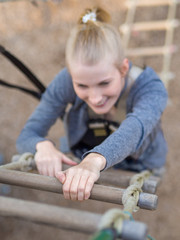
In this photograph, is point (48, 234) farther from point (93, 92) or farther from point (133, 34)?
point (133, 34)

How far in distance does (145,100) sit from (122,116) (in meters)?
0.15

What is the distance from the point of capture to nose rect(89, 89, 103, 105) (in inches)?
31.5

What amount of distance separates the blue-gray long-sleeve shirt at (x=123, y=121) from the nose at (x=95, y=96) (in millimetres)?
89

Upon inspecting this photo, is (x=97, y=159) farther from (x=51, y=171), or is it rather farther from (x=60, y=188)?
(x=51, y=171)

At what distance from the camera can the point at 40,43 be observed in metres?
2.10

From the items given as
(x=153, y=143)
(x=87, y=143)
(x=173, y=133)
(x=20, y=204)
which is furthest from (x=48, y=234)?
(x=20, y=204)

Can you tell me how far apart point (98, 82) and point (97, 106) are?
8 centimetres

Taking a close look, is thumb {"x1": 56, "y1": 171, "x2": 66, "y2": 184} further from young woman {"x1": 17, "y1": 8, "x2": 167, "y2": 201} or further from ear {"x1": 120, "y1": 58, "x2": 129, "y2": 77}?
ear {"x1": 120, "y1": 58, "x2": 129, "y2": 77}

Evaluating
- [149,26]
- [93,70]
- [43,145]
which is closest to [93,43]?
[93,70]

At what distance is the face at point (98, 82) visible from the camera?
77cm

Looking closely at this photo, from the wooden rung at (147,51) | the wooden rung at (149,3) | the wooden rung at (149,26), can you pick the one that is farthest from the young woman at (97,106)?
the wooden rung at (149,3)

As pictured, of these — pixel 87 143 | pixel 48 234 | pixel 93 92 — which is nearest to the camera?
pixel 93 92

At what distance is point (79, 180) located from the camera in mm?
557

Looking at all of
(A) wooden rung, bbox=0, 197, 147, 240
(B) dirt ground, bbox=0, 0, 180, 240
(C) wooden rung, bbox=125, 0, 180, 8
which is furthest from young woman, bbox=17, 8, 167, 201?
(C) wooden rung, bbox=125, 0, 180, 8
